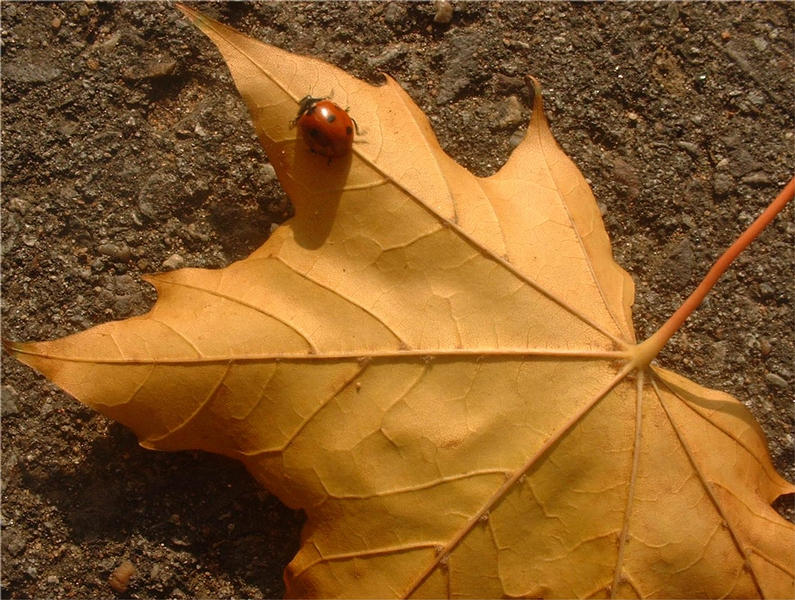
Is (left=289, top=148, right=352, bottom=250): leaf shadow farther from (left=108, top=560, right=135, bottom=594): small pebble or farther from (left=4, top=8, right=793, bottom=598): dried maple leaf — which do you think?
(left=108, top=560, right=135, bottom=594): small pebble

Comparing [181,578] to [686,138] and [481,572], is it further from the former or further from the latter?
[686,138]

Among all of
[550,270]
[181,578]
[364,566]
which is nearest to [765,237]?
[550,270]

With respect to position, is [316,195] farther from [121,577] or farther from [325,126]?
[121,577]

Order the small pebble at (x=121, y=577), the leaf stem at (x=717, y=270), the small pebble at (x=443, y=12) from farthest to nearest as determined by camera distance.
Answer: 1. the small pebble at (x=443, y=12)
2. the small pebble at (x=121, y=577)
3. the leaf stem at (x=717, y=270)

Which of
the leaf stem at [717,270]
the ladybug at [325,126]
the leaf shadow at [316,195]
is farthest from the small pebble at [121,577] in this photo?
the leaf stem at [717,270]

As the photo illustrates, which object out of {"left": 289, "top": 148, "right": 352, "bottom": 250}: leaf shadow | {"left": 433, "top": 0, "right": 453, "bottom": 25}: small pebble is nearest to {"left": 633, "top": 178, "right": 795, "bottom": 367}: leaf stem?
{"left": 289, "top": 148, "right": 352, "bottom": 250}: leaf shadow

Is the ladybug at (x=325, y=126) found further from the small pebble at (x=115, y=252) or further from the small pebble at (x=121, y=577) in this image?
the small pebble at (x=121, y=577)
